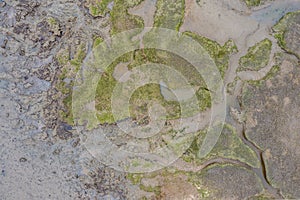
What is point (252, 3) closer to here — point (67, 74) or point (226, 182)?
point (226, 182)

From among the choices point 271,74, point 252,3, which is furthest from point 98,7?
point 271,74

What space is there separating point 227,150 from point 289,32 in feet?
4.79

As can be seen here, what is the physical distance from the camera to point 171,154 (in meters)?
3.64

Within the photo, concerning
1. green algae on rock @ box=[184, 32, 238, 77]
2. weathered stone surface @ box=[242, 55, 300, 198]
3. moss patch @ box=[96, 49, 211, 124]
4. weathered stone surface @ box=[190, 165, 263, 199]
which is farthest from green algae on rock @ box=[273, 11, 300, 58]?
weathered stone surface @ box=[190, 165, 263, 199]

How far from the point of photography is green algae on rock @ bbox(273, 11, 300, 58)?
3.52 m

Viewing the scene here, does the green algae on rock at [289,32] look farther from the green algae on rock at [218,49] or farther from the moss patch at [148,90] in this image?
the moss patch at [148,90]

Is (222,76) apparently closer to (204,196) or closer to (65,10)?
(204,196)

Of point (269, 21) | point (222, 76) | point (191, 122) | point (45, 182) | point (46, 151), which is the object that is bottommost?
point (45, 182)

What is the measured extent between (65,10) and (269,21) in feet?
7.48

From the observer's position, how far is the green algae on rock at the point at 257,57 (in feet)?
11.6

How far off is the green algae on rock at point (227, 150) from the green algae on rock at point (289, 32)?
1.08m

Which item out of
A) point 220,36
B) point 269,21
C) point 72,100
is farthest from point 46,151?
point 269,21

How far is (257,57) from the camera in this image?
356cm

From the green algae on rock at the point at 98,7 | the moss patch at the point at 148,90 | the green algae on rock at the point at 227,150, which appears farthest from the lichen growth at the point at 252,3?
the green algae on rock at the point at 98,7
